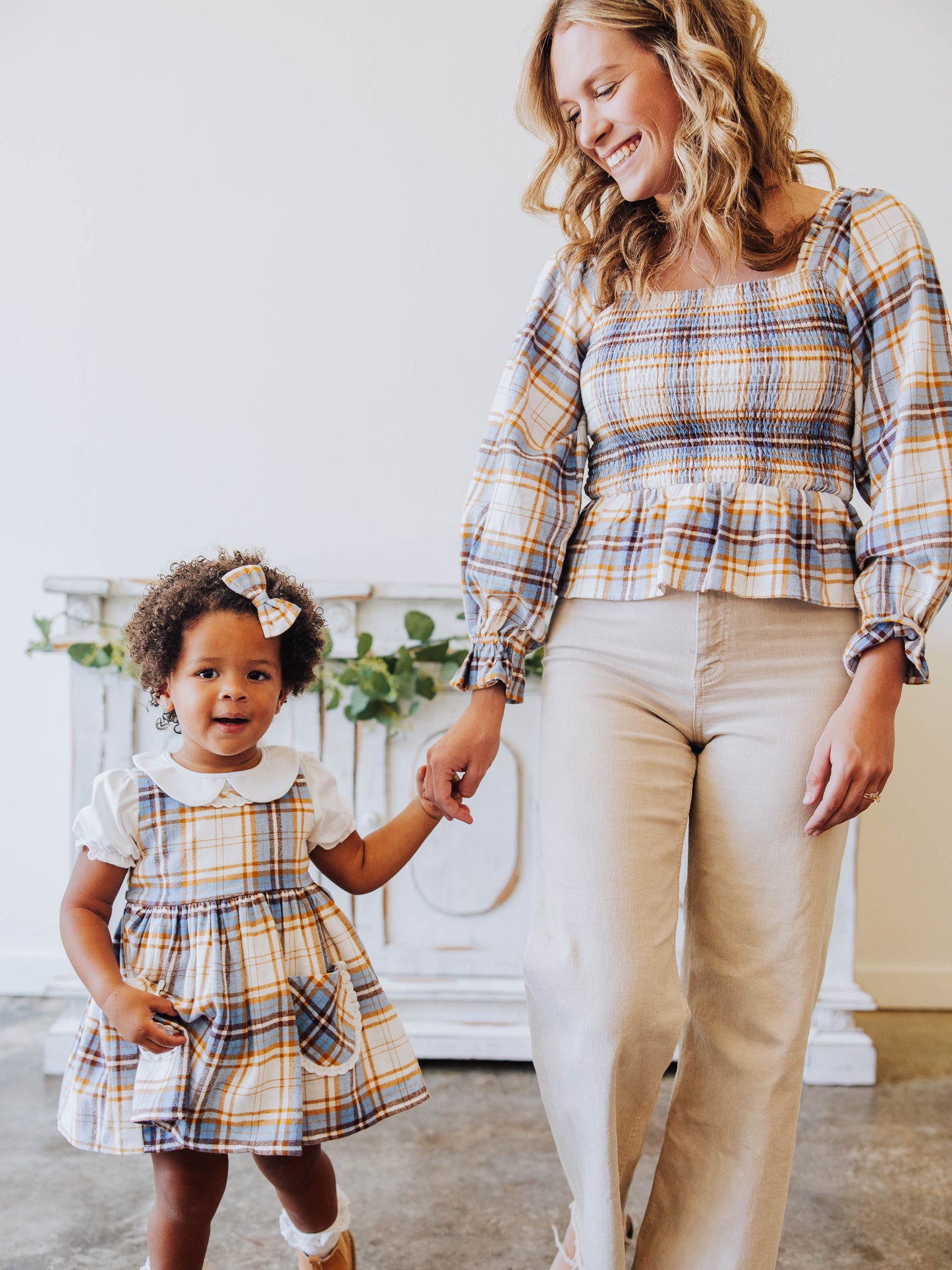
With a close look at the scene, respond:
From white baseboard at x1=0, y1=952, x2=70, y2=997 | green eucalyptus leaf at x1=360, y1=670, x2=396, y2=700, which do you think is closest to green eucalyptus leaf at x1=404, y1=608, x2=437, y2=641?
green eucalyptus leaf at x1=360, y1=670, x2=396, y2=700

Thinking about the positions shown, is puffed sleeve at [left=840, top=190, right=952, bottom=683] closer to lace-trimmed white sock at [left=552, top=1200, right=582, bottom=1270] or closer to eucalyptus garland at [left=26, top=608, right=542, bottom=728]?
lace-trimmed white sock at [left=552, top=1200, right=582, bottom=1270]

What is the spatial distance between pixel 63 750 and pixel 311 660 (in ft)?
5.04

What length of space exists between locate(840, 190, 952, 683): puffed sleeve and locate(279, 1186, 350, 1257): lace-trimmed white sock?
0.90 metres

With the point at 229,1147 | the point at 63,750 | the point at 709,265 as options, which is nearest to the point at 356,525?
the point at 63,750

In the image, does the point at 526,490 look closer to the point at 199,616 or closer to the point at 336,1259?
the point at 199,616

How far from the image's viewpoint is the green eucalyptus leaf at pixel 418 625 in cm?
214

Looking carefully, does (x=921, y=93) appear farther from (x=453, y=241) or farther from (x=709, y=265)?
(x=709, y=265)

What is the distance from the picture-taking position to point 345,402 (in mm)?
2619

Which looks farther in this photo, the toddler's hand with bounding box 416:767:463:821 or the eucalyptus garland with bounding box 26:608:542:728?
the eucalyptus garland with bounding box 26:608:542:728

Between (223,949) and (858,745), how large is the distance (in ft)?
2.30

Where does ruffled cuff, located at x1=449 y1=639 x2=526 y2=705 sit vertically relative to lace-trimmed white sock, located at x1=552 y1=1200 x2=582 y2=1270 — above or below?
above

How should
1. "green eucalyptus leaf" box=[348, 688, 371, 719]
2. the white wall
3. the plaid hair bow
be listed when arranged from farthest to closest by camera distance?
the white wall, "green eucalyptus leaf" box=[348, 688, 371, 719], the plaid hair bow

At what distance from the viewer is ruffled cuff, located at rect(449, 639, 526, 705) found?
124 cm

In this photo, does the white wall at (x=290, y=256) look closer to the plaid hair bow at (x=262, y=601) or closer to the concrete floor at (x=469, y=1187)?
the concrete floor at (x=469, y=1187)
